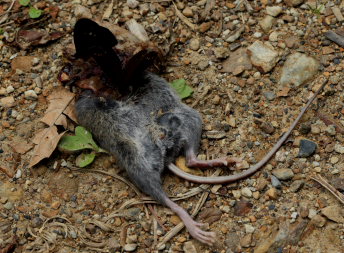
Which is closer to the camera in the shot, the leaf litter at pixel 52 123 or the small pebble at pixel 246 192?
the small pebble at pixel 246 192

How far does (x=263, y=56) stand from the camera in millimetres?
4848

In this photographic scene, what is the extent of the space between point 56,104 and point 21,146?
47 centimetres

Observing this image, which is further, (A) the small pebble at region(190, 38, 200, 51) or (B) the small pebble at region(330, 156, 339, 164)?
(A) the small pebble at region(190, 38, 200, 51)

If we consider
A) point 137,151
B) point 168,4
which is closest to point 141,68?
point 137,151

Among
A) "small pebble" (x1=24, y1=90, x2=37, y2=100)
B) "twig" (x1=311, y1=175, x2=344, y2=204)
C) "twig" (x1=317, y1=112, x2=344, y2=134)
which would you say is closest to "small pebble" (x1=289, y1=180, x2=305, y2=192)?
"twig" (x1=311, y1=175, x2=344, y2=204)

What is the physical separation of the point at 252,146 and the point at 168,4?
178 centimetres

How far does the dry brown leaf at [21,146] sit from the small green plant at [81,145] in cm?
28

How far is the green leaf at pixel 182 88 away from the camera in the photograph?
470 centimetres

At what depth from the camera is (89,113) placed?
4430mm

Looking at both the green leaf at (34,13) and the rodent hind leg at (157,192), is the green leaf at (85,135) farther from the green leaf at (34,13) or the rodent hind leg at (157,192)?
the green leaf at (34,13)

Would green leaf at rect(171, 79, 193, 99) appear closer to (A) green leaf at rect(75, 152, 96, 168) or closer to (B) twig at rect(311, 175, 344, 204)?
(A) green leaf at rect(75, 152, 96, 168)

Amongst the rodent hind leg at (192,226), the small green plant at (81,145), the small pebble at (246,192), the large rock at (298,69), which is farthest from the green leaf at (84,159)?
the large rock at (298,69)

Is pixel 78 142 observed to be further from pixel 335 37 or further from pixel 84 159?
pixel 335 37

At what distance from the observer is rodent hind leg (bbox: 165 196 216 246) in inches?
152
